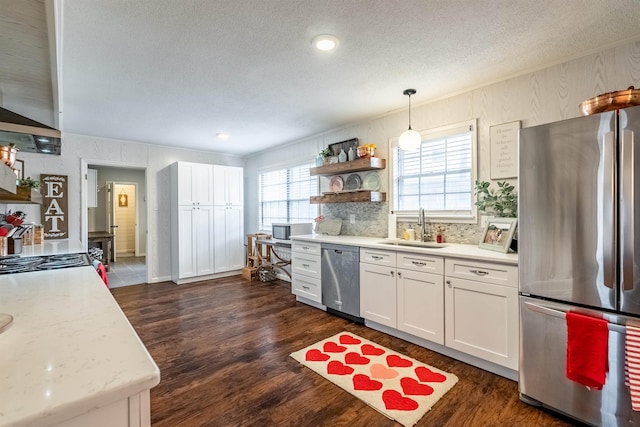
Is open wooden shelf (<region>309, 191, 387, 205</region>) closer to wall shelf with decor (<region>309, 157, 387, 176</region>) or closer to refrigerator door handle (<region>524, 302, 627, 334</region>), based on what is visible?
wall shelf with decor (<region>309, 157, 387, 176</region>)

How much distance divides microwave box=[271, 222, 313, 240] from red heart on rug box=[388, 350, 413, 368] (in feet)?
7.85

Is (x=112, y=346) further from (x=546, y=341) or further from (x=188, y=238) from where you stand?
(x=188, y=238)

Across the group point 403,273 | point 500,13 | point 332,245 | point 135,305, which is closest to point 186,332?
point 135,305

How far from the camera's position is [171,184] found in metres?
5.36

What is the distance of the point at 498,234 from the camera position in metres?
2.52

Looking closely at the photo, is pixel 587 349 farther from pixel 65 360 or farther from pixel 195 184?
pixel 195 184

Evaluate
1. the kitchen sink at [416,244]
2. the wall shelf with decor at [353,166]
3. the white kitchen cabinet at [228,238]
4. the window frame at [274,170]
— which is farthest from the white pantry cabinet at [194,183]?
the kitchen sink at [416,244]

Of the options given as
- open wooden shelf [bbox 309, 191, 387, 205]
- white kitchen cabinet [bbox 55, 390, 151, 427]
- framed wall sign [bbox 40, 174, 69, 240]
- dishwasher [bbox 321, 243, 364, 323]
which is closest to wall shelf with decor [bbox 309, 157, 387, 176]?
open wooden shelf [bbox 309, 191, 387, 205]

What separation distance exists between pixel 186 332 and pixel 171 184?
313cm

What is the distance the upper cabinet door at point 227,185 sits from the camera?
551cm

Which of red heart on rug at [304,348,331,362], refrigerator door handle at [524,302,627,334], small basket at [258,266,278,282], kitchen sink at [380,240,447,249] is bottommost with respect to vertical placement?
red heart on rug at [304,348,331,362]

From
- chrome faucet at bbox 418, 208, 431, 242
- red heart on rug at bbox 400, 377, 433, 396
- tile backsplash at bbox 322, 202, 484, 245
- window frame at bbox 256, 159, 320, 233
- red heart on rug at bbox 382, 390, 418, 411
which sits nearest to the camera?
red heart on rug at bbox 382, 390, 418, 411

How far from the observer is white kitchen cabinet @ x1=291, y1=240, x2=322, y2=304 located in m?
3.74

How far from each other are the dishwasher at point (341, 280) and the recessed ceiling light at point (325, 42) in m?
1.95
